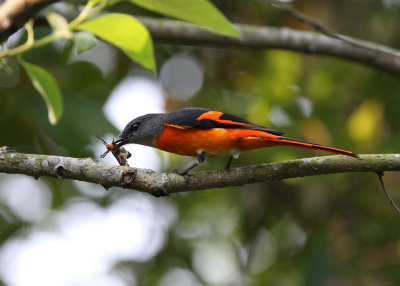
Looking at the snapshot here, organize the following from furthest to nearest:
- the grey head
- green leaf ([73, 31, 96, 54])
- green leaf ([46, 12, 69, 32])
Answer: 1. the grey head
2. green leaf ([73, 31, 96, 54])
3. green leaf ([46, 12, 69, 32])

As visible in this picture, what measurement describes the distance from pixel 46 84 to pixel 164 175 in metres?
1.44

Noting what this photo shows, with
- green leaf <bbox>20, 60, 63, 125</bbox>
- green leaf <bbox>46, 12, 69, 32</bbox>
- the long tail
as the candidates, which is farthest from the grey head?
green leaf <bbox>46, 12, 69, 32</bbox>

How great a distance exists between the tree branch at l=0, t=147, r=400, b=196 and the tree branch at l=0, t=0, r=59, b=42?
63.5 inches

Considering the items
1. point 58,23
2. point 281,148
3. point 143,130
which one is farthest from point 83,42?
point 281,148

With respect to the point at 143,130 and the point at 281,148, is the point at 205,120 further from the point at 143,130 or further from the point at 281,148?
the point at 281,148

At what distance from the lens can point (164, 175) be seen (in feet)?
11.2

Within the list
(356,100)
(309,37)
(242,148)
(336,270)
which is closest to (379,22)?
(356,100)

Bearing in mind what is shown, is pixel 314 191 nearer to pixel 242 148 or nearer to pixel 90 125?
pixel 242 148

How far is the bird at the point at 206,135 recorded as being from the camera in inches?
165

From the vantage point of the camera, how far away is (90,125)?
4613 mm

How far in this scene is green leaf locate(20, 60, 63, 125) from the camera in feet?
6.77

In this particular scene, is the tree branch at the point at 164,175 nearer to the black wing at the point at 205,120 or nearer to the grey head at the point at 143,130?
the black wing at the point at 205,120

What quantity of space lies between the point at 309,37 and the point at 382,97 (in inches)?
76.5

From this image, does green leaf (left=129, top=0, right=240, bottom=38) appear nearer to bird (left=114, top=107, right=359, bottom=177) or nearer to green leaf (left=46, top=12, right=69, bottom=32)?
green leaf (left=46, top=12, right=69, bottom=32)
